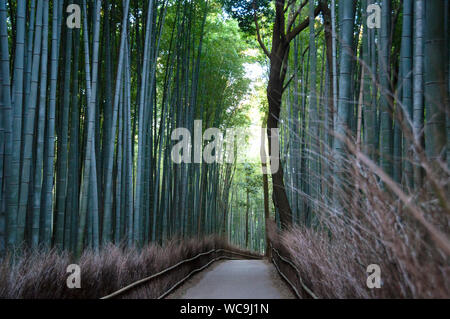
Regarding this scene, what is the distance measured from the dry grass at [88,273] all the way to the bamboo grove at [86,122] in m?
0.38

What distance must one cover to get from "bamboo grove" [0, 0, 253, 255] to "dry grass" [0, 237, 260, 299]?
380 millimetres

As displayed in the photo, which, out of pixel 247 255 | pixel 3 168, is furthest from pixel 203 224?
pixel 3 168

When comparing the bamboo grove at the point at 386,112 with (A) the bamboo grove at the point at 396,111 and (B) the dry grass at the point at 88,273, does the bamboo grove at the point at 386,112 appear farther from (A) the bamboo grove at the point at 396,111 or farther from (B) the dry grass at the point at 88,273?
(B) the dry grass at the point at 88,273

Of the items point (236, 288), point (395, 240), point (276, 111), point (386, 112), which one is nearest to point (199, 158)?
point (276, 111)

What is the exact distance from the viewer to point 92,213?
486cm

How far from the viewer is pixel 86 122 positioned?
19.8ft

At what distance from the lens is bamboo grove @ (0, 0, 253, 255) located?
381cm

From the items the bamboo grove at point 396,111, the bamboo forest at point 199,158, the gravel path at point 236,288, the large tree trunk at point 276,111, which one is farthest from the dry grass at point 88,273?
the large tree trunk at point 276,111

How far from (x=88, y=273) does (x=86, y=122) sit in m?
2.88

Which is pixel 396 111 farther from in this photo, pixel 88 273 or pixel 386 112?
pixel 88 273

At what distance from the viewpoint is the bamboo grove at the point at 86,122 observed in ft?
12.5

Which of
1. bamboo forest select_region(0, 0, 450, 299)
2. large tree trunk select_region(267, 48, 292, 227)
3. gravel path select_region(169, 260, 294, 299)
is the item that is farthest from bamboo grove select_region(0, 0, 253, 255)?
large tree trunk select_region(267, 48, 292, 227)
